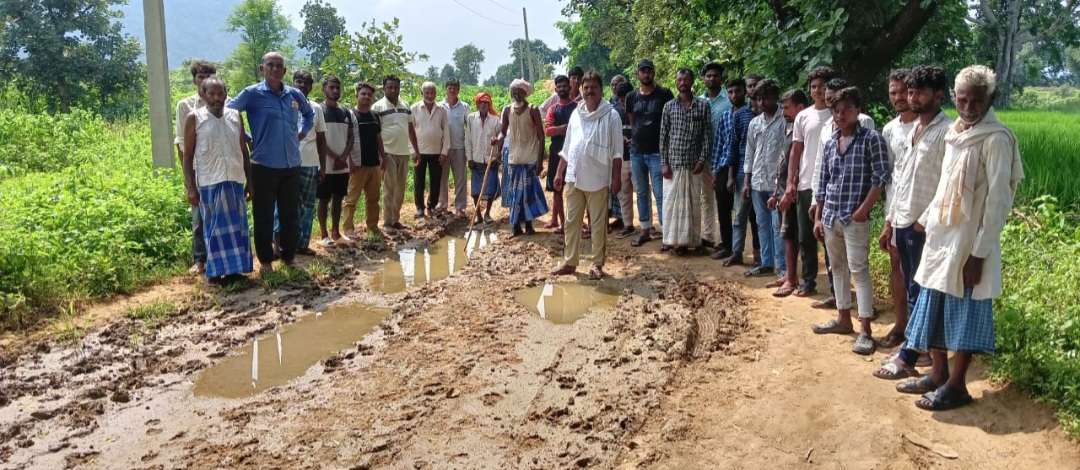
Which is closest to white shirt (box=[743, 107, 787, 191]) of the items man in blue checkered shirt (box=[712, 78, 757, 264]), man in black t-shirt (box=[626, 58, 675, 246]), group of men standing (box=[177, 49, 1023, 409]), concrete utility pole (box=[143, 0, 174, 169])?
group of men standing (box=[177, 49, 1023, 409])

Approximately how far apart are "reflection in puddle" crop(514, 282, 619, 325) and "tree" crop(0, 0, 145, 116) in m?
21.6

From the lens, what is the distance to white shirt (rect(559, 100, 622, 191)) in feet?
21.2

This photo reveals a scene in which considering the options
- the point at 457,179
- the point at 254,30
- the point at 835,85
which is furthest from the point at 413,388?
the point at 254,30

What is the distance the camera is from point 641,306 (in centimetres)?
582

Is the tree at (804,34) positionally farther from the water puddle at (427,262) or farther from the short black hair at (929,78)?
the short black hair at (929,78)

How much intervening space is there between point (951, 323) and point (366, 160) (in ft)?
20.2

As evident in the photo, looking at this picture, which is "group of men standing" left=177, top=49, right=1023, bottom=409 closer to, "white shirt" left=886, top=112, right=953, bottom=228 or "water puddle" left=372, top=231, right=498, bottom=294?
"white shirt" left=886, top=112, right=953, bottom=228

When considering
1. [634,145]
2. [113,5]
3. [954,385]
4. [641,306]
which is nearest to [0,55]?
[113,5]

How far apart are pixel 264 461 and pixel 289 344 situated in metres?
1.78

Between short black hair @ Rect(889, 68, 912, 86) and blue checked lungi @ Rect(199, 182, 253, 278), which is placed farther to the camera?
blue checked lungi @ Rect(199, 182, 253, 278)

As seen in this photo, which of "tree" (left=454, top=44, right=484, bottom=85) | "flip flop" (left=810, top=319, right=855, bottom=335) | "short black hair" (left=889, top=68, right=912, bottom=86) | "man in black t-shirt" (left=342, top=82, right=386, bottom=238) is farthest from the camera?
"tree" (left=454, top=44, right=484, bottom=85)

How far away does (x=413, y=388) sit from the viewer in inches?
165

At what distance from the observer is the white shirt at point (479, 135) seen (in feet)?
31.0

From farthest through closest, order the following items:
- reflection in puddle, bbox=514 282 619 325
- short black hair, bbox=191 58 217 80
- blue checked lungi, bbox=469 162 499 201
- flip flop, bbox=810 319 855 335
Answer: blue checked lungi, bbox=469 162 499 201
short black hair, bbox=191 58 217 80
reflection in puddle, bbox=514 282 619 325
flip flop, bbox=810 319 855 335
